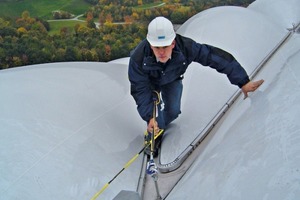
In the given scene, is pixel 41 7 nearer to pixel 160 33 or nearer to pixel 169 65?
pixel 169 65

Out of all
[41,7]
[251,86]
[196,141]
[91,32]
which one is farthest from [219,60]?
[41,7]

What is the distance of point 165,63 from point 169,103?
350 millimetres

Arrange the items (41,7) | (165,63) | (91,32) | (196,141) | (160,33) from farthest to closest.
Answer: (41,7) → (91,32) → (196,141) → (165,63) → (160,33)

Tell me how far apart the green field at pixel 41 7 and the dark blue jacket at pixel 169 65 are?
359 centimetres

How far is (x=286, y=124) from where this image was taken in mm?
1222

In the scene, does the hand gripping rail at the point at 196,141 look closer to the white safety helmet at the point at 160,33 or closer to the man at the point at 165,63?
the man at the point at 165,63

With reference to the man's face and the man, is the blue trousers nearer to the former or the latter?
the man

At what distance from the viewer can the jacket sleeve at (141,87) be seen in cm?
156

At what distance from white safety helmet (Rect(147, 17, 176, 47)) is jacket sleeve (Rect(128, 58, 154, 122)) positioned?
17cm

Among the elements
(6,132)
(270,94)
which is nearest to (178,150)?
(270,94)

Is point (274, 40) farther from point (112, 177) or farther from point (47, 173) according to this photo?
point (47, 173)

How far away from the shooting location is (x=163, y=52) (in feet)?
4.76

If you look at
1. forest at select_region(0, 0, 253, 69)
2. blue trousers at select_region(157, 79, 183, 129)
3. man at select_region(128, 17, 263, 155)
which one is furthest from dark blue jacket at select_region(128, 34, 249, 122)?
forest at select_region(0, 0, 253, 69)

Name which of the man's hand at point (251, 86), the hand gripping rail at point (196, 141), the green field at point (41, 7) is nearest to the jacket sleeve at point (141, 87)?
the hand gripping rail at point (196, 141)
